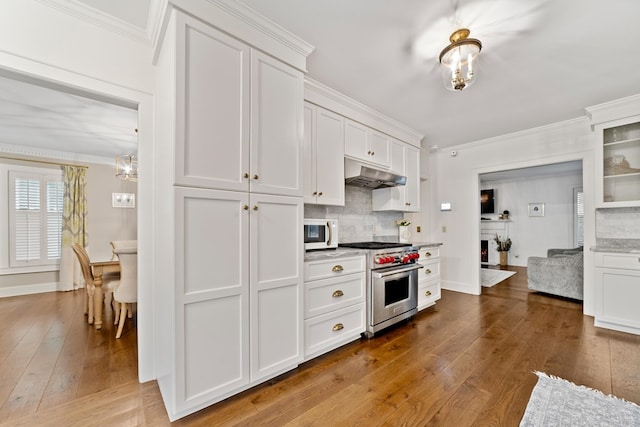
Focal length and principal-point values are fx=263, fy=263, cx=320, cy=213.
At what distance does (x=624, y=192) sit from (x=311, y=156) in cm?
369

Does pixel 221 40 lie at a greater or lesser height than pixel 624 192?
greater

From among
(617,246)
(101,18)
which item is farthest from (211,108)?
(617,246)

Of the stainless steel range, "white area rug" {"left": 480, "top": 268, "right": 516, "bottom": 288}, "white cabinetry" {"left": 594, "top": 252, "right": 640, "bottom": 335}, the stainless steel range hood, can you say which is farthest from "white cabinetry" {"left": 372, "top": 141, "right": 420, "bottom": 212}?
"white area rug" {"left": 480, "top": 268, "right": 516, "bottom": 288}

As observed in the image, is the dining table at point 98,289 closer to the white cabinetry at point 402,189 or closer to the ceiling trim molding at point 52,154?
the ceiling trim molding at point 52,154

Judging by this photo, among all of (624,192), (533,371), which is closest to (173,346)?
(533,371)

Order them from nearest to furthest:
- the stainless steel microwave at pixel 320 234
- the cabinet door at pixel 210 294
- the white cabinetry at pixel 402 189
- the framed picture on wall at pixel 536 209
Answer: the cabinet door at pixel 210 294, the stainless steel microwave at pixel 320 234, the white cabinetry at pixel 402 189, the framed picture on wall at pixel 536 209

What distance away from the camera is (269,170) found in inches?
73.8

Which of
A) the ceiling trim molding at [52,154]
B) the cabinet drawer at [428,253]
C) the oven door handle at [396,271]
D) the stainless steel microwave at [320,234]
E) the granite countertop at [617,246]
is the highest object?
the ceiling trim molding at [52,154]

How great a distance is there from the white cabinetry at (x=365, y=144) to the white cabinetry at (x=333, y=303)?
123 centimetres

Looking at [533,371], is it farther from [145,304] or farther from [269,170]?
[145,304]

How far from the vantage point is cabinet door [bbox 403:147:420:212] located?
3.74 m

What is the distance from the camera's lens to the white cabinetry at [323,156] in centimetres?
256

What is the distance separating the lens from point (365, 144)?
3.16 metres

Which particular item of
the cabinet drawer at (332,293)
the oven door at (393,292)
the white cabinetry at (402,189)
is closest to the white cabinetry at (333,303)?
the cabinet drawer at (332,293)
